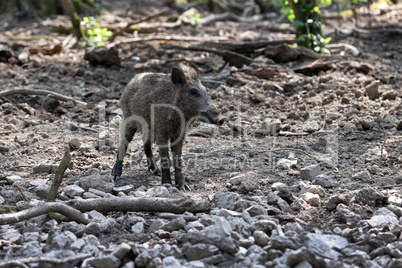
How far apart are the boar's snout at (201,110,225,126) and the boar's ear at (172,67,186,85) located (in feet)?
1.57

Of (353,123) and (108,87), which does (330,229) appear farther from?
(108,87)

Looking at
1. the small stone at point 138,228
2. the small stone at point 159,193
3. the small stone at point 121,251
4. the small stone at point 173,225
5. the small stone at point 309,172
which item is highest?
the small stone at point 121,251

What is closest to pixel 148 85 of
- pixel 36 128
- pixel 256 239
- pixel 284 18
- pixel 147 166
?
pixel 147 166

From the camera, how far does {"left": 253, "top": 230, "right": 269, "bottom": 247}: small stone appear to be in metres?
3.71

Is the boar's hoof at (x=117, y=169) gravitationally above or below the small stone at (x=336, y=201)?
below

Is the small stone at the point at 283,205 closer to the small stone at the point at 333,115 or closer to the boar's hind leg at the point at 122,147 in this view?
the boar's hind leg at the point at 122,147

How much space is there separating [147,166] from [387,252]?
376 cm

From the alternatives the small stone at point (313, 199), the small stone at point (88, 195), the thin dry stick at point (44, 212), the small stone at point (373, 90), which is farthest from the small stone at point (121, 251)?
the small stone at point (373, 90)

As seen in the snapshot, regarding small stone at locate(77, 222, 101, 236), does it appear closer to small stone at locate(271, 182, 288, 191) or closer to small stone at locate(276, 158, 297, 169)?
small stone at locate(271, 182, 288, 191)

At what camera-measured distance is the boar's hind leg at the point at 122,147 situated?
6.02 meters

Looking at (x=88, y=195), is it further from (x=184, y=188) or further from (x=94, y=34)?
(x=94, y=34)

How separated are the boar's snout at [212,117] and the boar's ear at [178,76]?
479 mm

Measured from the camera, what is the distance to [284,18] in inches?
628

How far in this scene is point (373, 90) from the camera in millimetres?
8039
